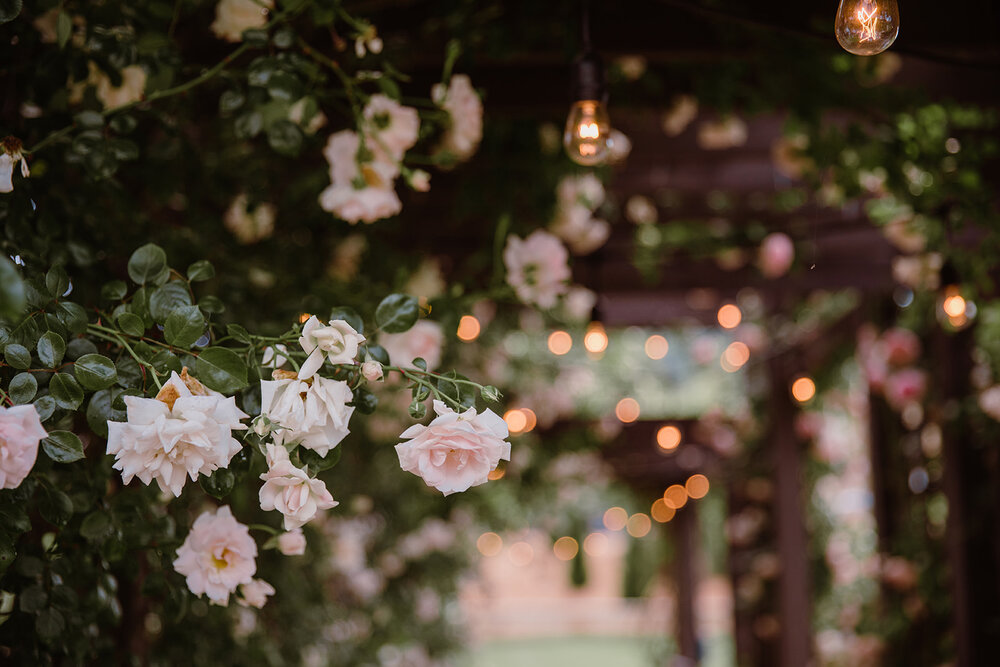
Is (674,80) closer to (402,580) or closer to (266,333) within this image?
(266,333)

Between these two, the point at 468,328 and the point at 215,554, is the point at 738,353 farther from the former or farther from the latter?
the point at 215,554

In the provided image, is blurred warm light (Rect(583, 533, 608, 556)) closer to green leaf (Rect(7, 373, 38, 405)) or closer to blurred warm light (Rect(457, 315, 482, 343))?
blurred warm light (Rect(457, 315, 482, 343))

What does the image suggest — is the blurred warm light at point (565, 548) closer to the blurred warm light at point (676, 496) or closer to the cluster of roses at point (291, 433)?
the blurred warm light at point (676, 496)

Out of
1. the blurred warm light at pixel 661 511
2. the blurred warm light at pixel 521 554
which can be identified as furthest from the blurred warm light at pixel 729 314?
the blurred warm light at pixel 521 554

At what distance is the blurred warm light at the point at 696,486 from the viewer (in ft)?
24.0

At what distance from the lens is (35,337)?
851 millimetres

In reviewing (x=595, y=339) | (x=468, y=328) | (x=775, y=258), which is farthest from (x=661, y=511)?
(x=595, y=339)

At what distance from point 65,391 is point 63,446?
0.05 m

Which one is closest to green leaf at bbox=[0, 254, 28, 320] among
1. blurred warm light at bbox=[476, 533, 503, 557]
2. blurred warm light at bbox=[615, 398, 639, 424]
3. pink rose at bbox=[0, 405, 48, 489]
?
pink rose at bbox=[0, 405, 48, 489]

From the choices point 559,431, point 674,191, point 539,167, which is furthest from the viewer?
point 559,431

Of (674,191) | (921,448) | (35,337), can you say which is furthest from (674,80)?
(921,448)

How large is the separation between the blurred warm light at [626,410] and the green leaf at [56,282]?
5.16 meters

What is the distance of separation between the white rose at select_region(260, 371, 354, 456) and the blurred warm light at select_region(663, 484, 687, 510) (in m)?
7.31

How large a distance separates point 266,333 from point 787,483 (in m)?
4.06
